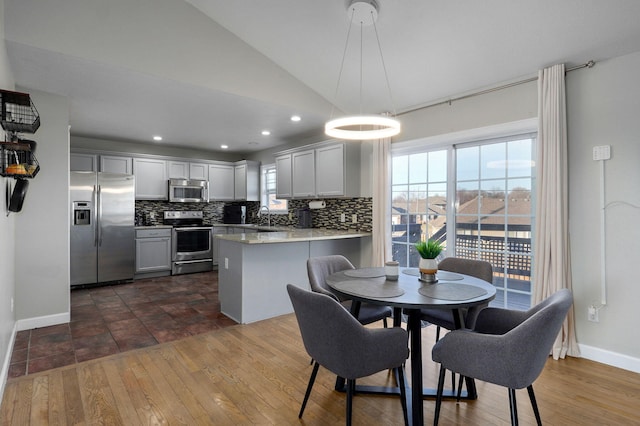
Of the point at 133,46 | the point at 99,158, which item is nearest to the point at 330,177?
the point at 133,46

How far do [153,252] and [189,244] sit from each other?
0.62m

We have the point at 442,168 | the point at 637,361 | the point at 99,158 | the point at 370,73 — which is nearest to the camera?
the point at 637,361

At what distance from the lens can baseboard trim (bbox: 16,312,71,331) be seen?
3408mm

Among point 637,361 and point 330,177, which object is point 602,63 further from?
point 330,177

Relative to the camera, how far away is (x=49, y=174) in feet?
11.5

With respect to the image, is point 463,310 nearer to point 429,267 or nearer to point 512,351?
point 429,267

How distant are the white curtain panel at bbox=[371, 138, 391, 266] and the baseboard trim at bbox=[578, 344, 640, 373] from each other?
210cm

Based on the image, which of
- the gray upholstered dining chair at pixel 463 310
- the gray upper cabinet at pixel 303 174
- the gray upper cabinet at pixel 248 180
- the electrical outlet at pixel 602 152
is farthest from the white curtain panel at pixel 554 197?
the gray upper cabinet at pixel 248 180

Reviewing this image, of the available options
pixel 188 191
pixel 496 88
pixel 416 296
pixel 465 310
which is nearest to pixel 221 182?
pixel 188 191

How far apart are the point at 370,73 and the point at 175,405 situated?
3.52 m

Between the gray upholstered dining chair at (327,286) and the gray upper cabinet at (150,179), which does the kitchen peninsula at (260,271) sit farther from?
the gray upper cabinet at (150,179)

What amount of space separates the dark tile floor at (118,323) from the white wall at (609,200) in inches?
134

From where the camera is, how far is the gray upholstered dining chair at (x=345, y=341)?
170 centimetres

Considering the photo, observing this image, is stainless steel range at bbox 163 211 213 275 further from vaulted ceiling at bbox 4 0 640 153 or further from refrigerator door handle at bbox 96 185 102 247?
vaulted ceiling at bbox 4 0 640 153
